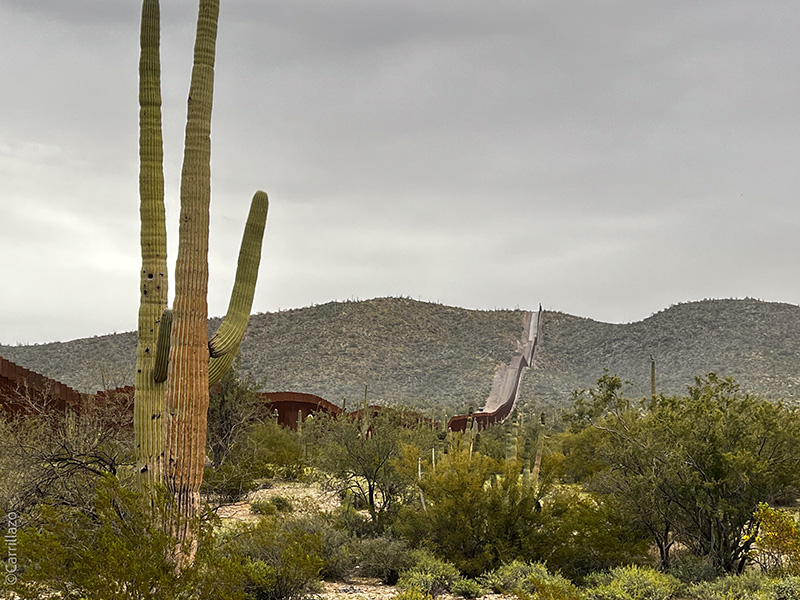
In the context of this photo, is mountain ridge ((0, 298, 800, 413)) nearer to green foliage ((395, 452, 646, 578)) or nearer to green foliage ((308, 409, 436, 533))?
green foliage ((308, 409, 436, 533))

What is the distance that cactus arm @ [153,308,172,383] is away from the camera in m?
8.34

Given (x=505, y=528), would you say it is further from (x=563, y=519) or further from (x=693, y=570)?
(x=693, y=570)

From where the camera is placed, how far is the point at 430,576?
1036 centimetres

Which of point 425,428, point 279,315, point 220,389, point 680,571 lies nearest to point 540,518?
point 680,571

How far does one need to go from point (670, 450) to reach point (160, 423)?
24.2 feet

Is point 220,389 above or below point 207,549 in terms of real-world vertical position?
→ above

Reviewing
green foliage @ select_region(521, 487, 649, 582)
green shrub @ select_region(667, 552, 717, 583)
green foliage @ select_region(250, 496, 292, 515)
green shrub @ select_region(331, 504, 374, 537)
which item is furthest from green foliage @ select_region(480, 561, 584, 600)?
green foliage @ select_region(250, 496, 292, 515)

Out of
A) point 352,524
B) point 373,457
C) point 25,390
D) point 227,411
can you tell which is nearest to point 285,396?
point 227,411

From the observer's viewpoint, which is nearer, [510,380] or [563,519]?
[563,519]

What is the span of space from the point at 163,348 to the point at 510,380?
6044cm

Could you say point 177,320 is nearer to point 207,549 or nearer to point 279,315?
point 207,549

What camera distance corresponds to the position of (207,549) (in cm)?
630

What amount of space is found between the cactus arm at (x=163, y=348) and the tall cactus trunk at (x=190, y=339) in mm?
85

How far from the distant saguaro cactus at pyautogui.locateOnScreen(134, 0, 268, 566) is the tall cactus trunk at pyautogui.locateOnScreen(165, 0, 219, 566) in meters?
0.01
